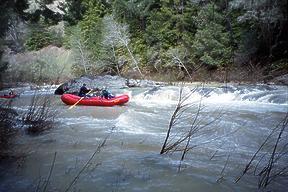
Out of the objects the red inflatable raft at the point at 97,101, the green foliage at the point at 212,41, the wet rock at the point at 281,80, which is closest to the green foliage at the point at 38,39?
the green foliage at the point at 212,41

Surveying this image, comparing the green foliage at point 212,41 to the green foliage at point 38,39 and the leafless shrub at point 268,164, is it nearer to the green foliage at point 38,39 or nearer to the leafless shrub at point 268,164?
the leafless shrub at point 268,164

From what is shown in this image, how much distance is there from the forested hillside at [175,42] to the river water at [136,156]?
6844mm

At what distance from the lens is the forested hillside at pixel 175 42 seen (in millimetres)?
25234

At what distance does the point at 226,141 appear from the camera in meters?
8.98

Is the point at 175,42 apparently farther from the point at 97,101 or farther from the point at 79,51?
the point at 97,101

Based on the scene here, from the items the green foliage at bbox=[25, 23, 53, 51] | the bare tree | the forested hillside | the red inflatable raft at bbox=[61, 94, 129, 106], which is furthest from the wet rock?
the green foliage at bbox=[25, 23, 53, 51]

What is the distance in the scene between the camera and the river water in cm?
570

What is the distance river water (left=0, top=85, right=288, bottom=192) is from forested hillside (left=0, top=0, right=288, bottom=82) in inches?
269

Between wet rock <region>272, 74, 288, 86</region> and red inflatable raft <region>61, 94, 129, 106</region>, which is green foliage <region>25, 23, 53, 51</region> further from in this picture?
red inflatable raft <region>61, 94, 129, 106</region>

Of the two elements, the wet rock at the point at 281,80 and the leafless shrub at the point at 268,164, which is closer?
the leafless shrub at the point at 268,164

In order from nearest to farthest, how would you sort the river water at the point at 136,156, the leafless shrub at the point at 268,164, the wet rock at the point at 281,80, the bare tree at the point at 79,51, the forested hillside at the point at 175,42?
the leafless shrub at the point at 268,164 → the river water at the point at 136,156 → the wet rock at the point at 281,80 → the forested hillside at the point at 175,42 → the bare tree at the point at 79,51

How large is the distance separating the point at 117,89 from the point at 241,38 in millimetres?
10074

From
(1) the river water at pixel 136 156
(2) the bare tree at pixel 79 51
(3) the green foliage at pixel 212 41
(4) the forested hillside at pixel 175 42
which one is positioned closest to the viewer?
(1) the river water at pixel 136 156

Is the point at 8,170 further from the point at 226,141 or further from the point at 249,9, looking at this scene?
the point at 249,9
